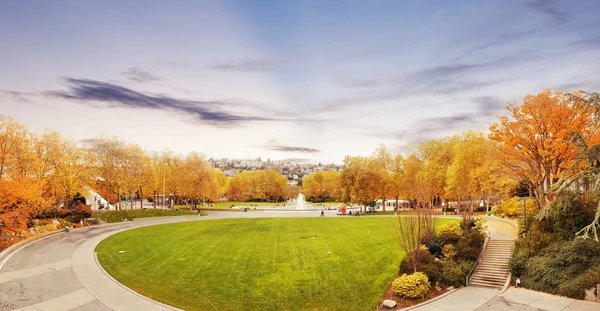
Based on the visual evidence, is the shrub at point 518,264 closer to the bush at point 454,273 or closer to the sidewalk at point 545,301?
the sidewalk at point 545,301

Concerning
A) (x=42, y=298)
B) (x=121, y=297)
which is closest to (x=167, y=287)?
(x=121, y=297)

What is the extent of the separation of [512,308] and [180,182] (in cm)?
6402

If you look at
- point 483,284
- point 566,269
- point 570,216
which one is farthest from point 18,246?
point 570,216

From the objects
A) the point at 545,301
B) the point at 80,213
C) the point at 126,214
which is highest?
the point at 80,213

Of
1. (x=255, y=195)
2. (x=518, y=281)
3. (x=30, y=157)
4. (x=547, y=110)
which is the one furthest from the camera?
(x=255, y=195)

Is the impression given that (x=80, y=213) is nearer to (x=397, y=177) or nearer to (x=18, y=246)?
(x=18, y=246)

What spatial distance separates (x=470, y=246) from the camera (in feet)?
87.2

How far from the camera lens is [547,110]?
96.8 feet

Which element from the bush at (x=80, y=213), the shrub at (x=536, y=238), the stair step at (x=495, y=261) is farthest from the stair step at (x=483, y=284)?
the bush at (x=80, y=213)

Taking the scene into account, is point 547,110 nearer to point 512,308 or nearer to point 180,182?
point 512,308

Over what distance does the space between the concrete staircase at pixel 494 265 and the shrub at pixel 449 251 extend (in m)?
1.80

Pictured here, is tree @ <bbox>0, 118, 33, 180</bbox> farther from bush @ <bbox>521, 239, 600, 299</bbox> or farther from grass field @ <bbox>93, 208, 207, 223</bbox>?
bush @ <bbox>521, 239, 600, 299</bbox>

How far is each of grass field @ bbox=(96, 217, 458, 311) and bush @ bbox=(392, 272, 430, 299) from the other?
51.9 inches

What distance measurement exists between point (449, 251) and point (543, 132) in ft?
45.2
